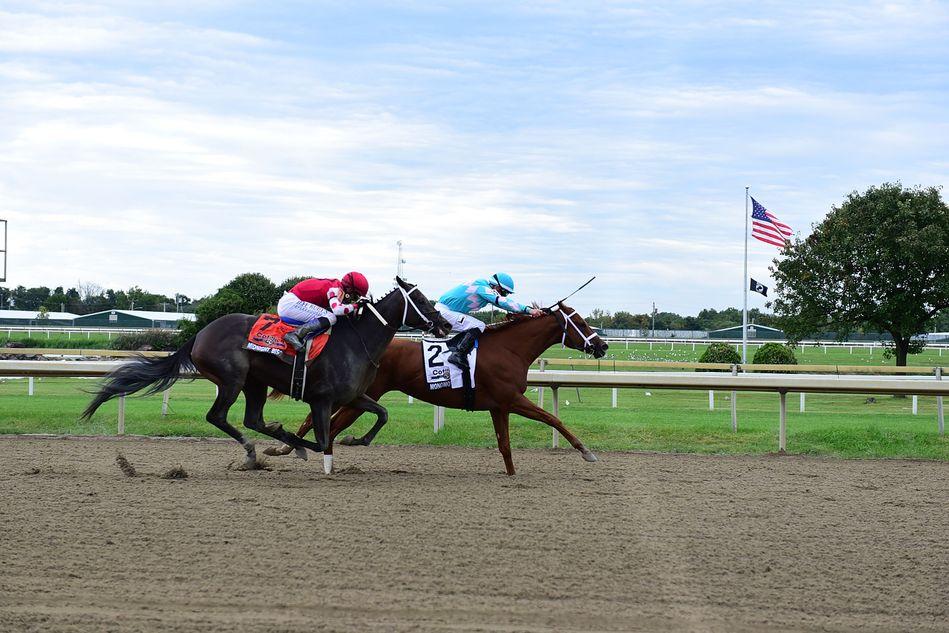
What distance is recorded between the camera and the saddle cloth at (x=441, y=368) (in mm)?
9703

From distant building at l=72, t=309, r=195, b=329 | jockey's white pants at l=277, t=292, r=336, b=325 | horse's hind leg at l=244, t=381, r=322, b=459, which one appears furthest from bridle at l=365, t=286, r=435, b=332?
distant building at l=72, t=309, r=195, b=329

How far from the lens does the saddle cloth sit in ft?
31.8

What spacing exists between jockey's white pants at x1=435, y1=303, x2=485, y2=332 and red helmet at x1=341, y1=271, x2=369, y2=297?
0.76m

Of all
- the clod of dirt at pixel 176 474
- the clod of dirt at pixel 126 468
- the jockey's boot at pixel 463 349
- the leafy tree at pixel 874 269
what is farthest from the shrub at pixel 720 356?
the clod of dirt at pixel 126 468

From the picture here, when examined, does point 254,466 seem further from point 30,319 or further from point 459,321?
point 30,319

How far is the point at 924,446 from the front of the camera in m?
11.9

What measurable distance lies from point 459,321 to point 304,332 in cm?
151

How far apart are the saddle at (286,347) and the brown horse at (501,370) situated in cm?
73

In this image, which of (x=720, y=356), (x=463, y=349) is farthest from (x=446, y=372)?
(x=720, y=356)

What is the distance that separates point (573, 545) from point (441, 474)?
3.56 meters

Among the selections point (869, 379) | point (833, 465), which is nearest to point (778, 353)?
point (869, 379)

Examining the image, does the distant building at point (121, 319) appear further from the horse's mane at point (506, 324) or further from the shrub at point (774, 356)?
the horse's mane at point (506, 324)

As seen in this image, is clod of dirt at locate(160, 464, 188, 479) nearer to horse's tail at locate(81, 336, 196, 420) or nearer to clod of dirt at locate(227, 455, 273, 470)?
clod of dirt at locate(227, 455, 273, 470)

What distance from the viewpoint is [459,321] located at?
9781mm
